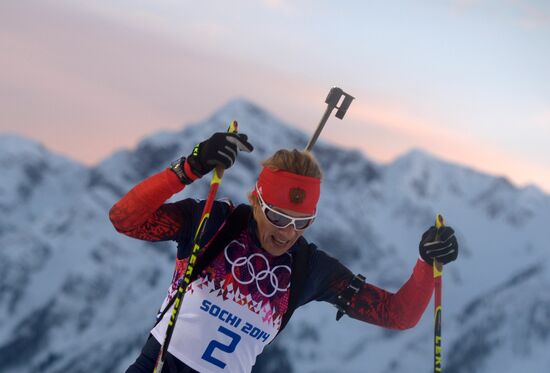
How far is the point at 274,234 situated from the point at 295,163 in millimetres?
787

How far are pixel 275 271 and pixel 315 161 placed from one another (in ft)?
4.13

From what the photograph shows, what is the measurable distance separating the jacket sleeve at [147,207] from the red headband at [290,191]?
95cm

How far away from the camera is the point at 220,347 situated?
25.3 ft

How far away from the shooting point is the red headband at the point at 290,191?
7.81 meters

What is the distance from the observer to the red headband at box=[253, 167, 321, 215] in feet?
25.6

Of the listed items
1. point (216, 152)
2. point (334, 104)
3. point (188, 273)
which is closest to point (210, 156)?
point (216, 152)

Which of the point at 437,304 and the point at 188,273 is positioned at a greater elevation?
the point at 437,304

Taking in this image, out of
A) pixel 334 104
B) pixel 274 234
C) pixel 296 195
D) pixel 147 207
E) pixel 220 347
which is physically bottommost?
pixel 220 347

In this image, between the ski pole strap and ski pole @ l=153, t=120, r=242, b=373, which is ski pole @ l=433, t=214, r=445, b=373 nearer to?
the ski pole strap

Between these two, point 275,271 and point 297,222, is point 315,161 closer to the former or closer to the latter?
point 297,222

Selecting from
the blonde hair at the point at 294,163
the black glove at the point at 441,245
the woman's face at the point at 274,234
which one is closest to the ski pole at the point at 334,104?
the blonde hair at the point at 294,163

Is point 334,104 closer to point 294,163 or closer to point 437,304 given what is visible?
point 294,163

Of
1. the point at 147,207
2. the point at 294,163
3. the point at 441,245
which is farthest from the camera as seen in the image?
the point at 441,245

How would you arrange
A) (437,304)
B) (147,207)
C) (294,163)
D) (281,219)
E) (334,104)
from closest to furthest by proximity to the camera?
(147,207)
(281,219)
(294,163)
(437,304)
(334,104)
